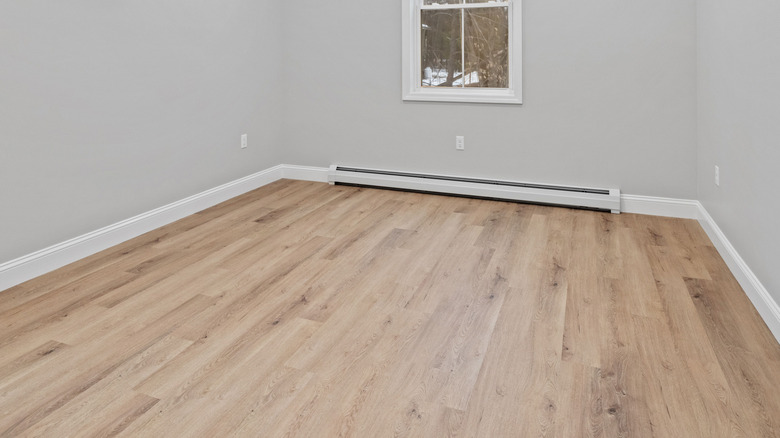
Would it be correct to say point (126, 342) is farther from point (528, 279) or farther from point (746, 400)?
point (746, 400)

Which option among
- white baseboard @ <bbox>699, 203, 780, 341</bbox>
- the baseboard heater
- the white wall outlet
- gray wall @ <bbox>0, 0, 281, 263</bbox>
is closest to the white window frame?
the baseboard heater

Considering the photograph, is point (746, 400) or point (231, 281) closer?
point (746, 400)

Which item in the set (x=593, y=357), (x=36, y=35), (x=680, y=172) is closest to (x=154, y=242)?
(x=36, y=35)

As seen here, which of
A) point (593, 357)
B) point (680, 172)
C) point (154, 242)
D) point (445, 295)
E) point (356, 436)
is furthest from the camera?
point (680, 172)

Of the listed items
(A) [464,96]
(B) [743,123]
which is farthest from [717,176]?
(A) [464,96]

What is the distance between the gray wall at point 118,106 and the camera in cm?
291

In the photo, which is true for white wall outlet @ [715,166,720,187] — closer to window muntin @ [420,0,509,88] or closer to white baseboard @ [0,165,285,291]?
window muntin @ [420,0,509,88]

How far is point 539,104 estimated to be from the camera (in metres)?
4.29

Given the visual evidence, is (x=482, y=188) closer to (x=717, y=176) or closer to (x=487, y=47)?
(x=487, y=47)

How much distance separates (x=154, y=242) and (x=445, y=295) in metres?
1.90

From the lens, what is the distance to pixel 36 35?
2.93m

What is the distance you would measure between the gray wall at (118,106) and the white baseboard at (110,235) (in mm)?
52

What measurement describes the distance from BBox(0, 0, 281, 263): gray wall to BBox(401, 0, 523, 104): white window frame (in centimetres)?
118

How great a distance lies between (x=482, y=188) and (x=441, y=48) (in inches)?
46.0
